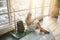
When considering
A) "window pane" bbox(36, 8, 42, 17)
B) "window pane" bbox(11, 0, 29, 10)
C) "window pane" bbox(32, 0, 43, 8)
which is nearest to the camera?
"window pane" bbox(11, 0, 29, 10)

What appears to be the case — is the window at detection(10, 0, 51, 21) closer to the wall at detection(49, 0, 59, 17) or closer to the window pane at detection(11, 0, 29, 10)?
the window pane at detection(11, 0, 29, 10)

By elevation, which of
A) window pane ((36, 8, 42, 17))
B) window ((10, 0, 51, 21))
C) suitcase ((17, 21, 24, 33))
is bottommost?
suitcase ((17, 21, 24, 33))

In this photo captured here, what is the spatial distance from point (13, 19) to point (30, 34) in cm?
60

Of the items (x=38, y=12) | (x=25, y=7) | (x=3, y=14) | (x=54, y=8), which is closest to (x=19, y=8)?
(x=25, y=7)

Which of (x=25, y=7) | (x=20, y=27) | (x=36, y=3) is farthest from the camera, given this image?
(x=36, y=3)

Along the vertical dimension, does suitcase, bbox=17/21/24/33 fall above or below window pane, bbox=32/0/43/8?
below

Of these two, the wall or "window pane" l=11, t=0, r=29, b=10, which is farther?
the wall

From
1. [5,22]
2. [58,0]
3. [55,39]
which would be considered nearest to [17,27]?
[5,22]

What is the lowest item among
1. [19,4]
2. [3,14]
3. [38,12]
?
[38,12]

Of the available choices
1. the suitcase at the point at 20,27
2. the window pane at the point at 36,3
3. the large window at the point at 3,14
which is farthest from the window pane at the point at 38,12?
the large window at the point at 3,14

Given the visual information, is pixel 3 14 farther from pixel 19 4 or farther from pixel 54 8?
pixel 54 8

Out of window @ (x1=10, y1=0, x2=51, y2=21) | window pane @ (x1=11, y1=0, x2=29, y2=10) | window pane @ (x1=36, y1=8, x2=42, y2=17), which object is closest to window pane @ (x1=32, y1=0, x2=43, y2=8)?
window @ (x1=10, y1=0, x2=51, y2=21)

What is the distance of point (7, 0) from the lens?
2.22m

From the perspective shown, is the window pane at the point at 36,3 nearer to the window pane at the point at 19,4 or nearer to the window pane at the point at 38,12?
the window pane at the point at 38,12
